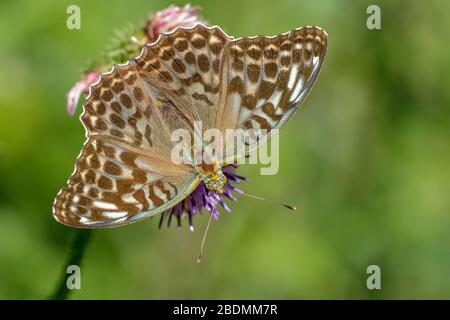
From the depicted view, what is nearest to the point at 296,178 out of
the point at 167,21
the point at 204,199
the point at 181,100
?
the point at 204,199

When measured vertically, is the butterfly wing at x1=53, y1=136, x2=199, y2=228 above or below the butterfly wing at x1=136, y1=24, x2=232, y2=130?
below

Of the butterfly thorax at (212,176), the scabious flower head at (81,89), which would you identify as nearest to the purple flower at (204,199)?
the butterfly thorax at (212,176)

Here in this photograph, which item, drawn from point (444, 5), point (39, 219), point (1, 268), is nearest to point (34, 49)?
point (39, 219)

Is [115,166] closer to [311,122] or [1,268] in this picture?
[1,268]

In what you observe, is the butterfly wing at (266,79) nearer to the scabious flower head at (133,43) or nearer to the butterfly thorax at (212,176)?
the butterfly thorax at (212,176)

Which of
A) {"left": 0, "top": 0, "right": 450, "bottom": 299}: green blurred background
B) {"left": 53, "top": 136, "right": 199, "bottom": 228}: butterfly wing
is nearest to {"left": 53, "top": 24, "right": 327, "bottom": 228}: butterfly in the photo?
{"left": 53, "top": 136, "right": 199, "bottom": 228}: butterfly wing

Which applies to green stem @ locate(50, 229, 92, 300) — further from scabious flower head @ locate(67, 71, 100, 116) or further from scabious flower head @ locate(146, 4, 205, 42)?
scabious flower head @ locate(146, 4, 205, 42)

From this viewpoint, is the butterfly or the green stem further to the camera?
the green stem
